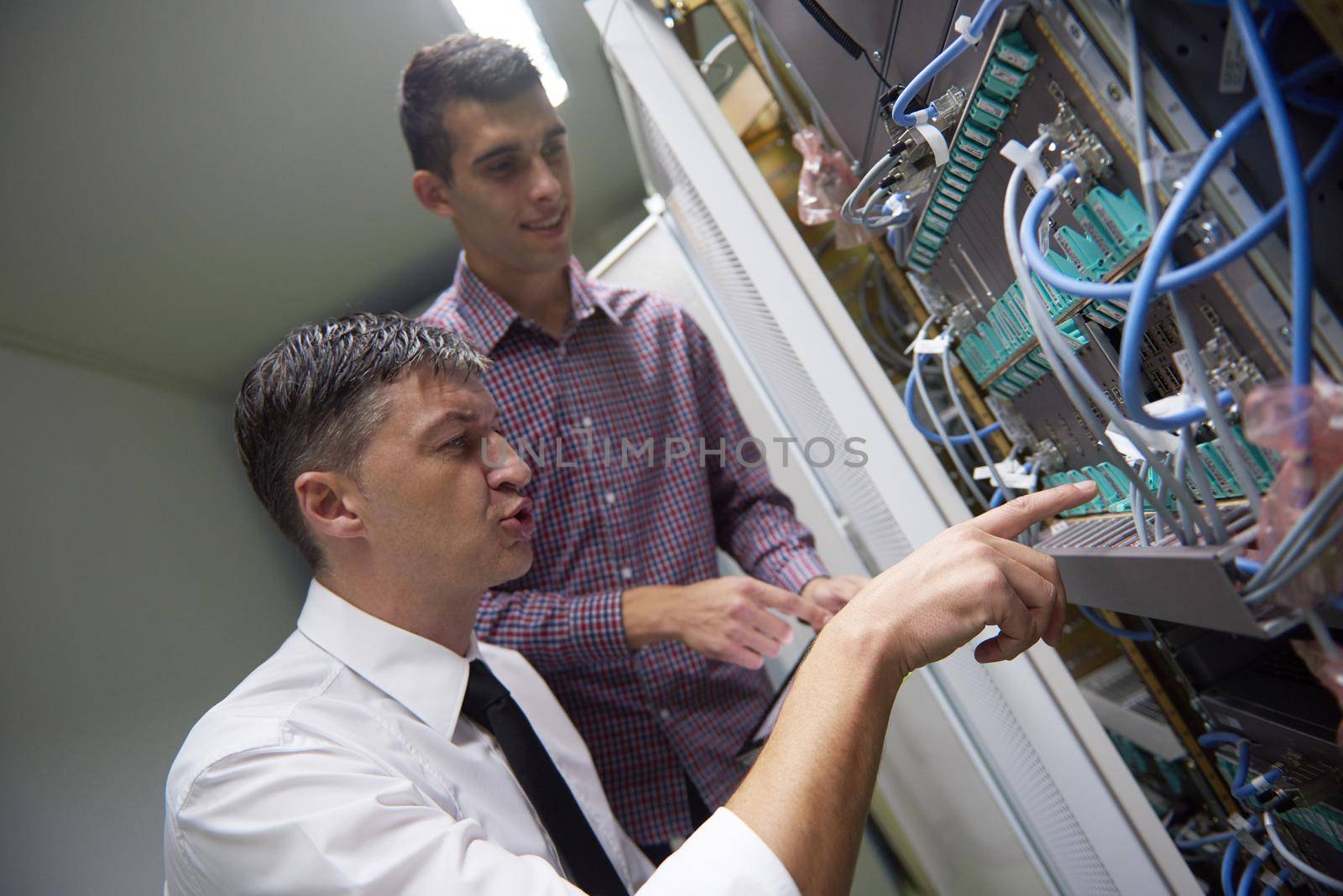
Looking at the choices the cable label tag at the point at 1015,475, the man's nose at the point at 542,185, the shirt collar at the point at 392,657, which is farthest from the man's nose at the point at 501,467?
the cable label tag at the point at 1015,475

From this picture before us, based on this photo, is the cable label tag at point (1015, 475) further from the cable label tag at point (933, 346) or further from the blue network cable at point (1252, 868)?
the blue network cable at point (1252, 868)

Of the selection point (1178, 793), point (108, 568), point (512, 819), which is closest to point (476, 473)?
point (512, 819)

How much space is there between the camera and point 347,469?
96cm

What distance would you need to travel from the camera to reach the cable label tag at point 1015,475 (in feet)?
3.02

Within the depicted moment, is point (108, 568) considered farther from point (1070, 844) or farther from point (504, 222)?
point (1070, 844)

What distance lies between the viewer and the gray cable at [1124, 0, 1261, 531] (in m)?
0.44

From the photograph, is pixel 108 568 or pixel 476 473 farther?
pixel 108 568

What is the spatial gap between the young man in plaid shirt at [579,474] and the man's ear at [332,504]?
0.40 metres

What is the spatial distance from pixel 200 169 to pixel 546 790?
1422 millimetres

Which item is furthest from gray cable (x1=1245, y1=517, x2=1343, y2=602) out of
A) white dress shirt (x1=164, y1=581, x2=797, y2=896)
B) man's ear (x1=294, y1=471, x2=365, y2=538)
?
man's ear (x1=294, y1=471, x2=365, y2=538)

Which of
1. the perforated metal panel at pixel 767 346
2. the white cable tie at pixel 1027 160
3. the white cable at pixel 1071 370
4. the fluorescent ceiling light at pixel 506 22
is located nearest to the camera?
the white cable at pixel 1071 370

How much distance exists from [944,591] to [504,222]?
3.54 ft

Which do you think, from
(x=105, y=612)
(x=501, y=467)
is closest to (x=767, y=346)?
(x=501, y=467)

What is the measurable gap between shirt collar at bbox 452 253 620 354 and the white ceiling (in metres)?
0.56
